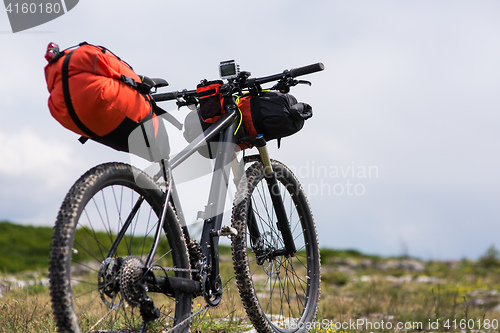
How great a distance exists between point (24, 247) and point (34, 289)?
1100cm

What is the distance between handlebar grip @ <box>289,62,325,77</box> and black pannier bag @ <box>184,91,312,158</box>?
7.7 inches

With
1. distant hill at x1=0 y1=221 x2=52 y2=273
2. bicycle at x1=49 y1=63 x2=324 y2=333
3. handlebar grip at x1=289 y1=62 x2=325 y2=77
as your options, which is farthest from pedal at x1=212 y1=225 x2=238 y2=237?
distant hill at x1=0 y1=221 x2=52 y2=273

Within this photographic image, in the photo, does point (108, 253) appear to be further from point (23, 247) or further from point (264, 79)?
point (23, 247)

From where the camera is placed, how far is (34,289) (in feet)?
20.8

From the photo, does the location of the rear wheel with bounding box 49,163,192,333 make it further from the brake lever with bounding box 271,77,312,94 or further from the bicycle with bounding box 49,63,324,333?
the brake lever with bounding box 271,77,312,94

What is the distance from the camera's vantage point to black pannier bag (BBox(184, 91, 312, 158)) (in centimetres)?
376

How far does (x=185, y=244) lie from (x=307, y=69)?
1.54 m

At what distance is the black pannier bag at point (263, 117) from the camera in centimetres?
376

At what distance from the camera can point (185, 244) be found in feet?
10.5

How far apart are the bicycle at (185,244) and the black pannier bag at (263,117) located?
0.07m

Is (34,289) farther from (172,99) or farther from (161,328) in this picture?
(172,99)

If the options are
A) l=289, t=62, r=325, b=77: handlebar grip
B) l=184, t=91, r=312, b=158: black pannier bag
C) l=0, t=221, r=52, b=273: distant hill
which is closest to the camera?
l=289, t=62, r=325, b=77: handlebar grip

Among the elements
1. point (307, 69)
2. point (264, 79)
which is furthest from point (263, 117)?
point (307, 69)

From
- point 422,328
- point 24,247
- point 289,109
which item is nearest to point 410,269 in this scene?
point 422,328
